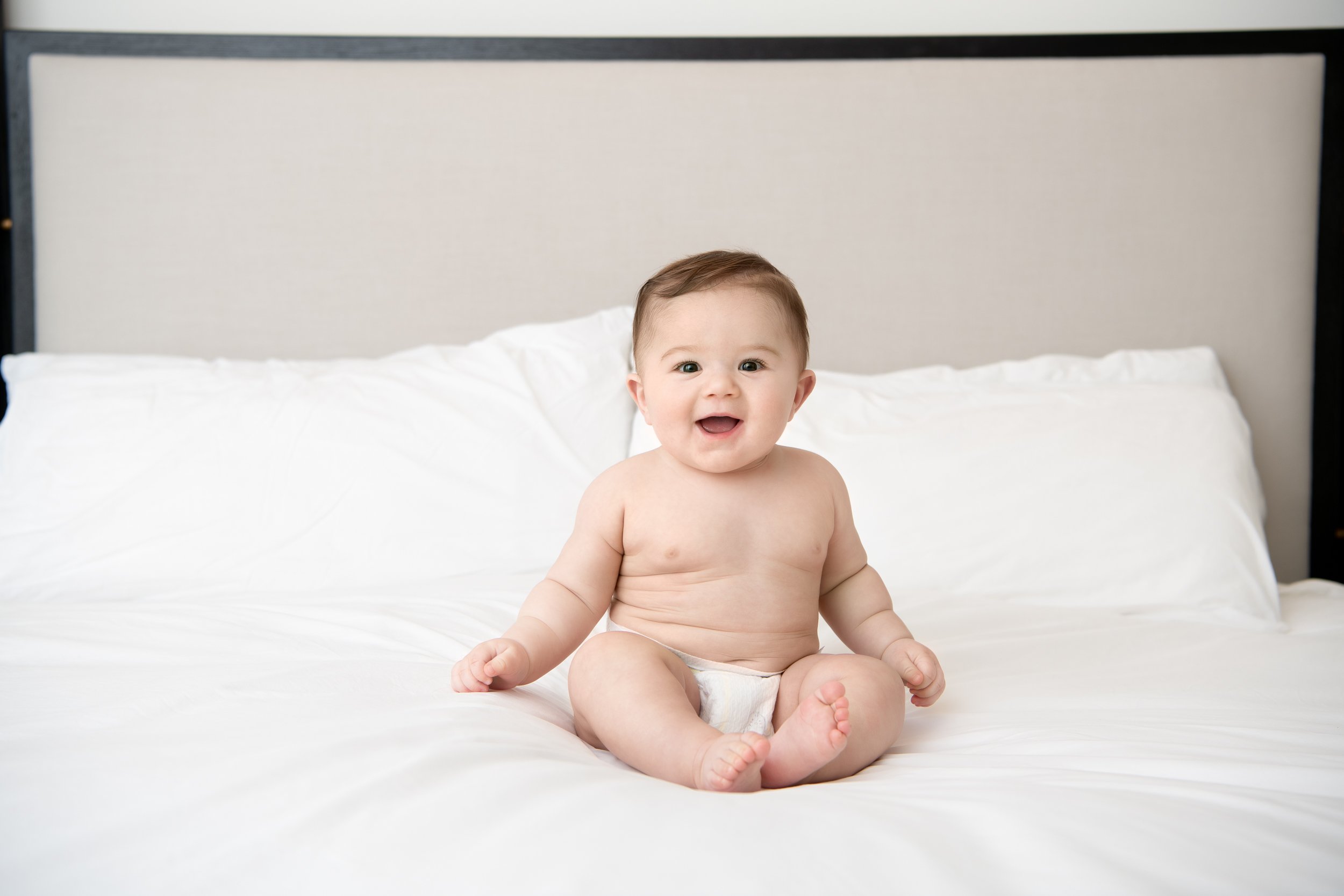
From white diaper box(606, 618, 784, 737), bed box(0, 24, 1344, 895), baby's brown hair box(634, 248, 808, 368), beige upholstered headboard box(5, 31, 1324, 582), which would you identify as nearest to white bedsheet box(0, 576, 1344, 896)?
bed box(0, 24, 1344, 895)

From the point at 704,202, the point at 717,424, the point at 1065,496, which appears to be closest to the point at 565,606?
the point at 717,424

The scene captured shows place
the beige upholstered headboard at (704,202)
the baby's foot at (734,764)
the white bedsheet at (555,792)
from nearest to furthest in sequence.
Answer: the white bedsheet at (555,792) → the baby's foot at (734,764) → the beige upholstered headboard at (704,202)

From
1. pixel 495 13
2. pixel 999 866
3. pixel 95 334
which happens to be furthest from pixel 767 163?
pixel 999 866

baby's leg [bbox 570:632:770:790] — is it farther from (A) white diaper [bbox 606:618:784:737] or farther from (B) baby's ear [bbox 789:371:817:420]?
(B) baby's ear [bbox 789:371:817:420]

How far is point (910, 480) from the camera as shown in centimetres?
141

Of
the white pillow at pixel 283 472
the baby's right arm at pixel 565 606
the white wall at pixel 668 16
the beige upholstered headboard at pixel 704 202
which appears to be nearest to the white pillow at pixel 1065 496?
the white pillow at pixel 283 472

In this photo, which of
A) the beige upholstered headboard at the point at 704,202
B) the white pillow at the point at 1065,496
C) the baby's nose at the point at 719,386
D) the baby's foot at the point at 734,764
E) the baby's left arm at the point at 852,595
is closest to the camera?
the baby's foot at the point at 734,764

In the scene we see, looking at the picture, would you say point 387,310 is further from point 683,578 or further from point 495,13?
point 683,578

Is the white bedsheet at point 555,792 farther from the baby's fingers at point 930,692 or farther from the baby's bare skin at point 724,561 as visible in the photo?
the baby's bare skin at point 724,561

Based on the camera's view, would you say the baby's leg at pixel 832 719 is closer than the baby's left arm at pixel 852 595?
Yes

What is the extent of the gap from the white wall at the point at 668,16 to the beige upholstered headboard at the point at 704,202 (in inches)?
7.1

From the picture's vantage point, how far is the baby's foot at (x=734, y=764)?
0.65 m

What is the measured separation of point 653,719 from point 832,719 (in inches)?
5.8

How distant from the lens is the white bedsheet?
19.4 inches
